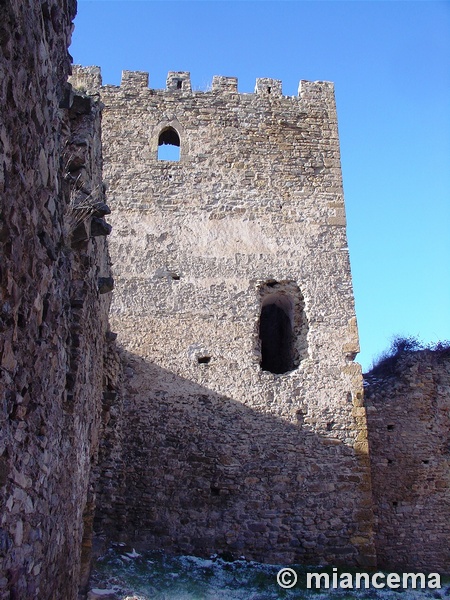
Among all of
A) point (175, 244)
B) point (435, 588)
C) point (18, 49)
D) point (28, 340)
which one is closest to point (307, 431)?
point (435, 588)

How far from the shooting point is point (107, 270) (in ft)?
24.0

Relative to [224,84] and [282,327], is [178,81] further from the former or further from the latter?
[282,327]

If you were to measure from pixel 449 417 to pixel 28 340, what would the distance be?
8.77 m

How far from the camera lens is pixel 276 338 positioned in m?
11.4

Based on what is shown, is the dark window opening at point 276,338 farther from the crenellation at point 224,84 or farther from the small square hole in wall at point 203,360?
the crenellation at point 224,84

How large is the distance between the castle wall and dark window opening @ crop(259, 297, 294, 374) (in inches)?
56.3

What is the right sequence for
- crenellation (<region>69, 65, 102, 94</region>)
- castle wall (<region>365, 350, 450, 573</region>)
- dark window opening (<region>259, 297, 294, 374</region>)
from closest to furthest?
1. castle wall (<region>365, 350, 450, 573</region>)
2. dark window opening (<region>259, 297, 294, 374</region>)
3. crenellation (<region>69, 65, 102, 94</region>)

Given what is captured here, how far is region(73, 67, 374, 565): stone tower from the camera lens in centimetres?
876

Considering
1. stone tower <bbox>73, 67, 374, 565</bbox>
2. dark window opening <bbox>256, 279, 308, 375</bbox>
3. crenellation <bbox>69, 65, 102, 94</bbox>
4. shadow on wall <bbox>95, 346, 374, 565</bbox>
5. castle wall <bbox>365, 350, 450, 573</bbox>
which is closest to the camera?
shadow on wall <bbox>95, 346, 374, 565</bbox>

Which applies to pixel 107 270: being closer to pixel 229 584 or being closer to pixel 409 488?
pixel 229 584

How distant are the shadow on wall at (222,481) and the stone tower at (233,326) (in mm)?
19

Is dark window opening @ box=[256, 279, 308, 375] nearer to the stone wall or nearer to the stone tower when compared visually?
the stone tower

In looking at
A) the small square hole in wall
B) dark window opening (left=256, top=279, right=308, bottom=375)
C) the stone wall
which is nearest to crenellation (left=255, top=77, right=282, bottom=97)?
dark window opening (left=256, top=279, right=308, bottom=375)

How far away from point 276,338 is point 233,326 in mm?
1758
